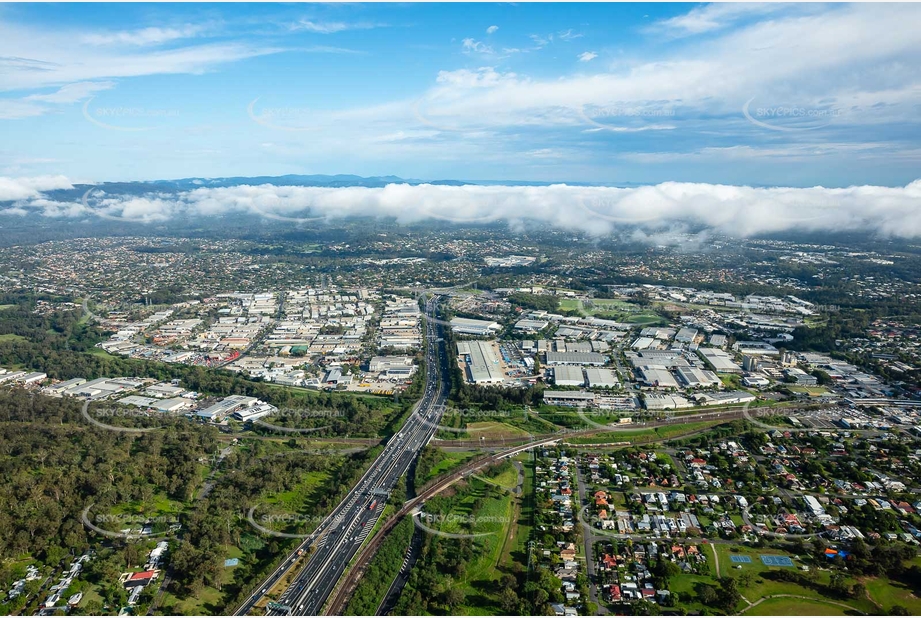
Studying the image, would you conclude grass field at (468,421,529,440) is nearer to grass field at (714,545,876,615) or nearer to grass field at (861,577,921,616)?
grass field at (714,545,876,615)

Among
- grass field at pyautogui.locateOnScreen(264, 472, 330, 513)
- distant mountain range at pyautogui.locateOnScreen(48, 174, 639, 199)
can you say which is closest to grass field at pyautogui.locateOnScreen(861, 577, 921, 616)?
grass field at pyautogui.locateOnScreen(264, 472, 330, 513)

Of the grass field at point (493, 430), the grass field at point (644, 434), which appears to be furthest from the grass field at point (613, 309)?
the grass field at point (493, 430)

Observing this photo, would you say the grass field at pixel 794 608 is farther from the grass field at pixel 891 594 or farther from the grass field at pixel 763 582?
the grass field at pixel 891 594

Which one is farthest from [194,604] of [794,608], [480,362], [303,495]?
[480,362]

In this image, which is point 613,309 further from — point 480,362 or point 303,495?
point 303,495

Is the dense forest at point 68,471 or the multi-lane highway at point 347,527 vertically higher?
the dense forest at point 68,471

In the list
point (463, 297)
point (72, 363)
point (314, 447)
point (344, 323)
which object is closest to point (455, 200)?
point (463, 297)

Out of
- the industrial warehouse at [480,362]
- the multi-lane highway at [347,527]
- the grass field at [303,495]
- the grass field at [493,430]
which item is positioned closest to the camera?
the multi-lane highway at [347,527]
